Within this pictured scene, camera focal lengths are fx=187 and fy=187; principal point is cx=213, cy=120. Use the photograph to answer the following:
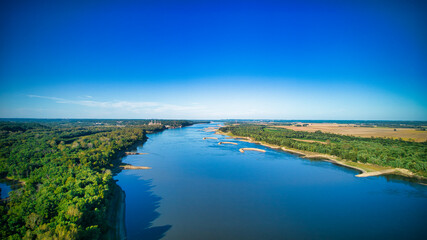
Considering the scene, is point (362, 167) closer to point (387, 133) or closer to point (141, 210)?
point (141, 210)

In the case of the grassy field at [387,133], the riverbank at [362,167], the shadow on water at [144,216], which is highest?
the grassy field at [387,133]

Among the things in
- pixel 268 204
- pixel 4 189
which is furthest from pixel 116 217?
pixel 4 189

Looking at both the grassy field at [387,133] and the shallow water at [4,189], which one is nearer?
the shallow water at [4,189]

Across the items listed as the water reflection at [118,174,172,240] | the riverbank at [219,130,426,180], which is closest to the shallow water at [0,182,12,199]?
the water reflection at [118,174,172,240]

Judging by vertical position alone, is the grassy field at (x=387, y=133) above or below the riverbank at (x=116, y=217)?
above

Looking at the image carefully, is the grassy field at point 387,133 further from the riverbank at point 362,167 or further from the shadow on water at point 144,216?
the shadow on water at point 144,216

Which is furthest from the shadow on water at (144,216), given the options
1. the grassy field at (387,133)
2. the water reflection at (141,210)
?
the grassy field at (387,133)

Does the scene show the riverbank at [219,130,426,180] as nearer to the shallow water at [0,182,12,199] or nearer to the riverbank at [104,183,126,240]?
the riverbank at [104,183,126,240]
